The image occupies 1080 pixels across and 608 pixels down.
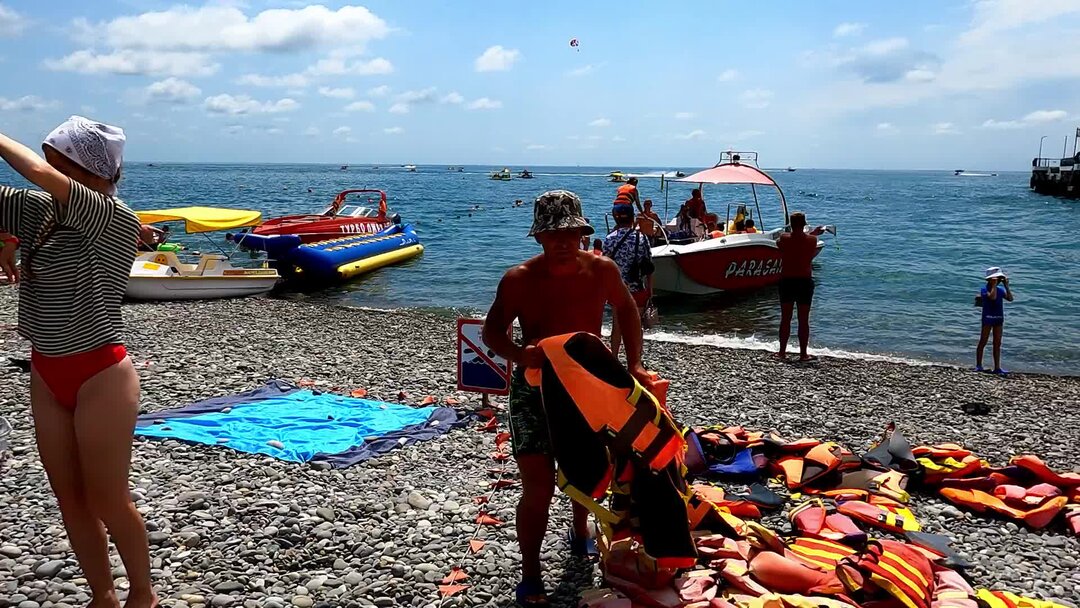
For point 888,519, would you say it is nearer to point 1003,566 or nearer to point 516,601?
point 1003,566

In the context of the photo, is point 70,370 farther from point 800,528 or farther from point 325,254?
point 325,254

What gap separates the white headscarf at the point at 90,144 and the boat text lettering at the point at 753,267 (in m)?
16.3

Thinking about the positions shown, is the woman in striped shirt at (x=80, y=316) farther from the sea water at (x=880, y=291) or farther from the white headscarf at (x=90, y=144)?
the sea water at (x=880, y=291)

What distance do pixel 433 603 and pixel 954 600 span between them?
2535 mm

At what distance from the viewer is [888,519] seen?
4.93 m

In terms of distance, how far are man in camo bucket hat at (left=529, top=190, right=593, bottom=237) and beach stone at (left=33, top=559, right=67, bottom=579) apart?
292cm

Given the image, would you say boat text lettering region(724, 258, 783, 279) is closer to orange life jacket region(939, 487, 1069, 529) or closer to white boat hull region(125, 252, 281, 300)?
white boat hull region(125, 252, 281, 300)

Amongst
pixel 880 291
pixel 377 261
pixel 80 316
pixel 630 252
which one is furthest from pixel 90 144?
pixel 880 291

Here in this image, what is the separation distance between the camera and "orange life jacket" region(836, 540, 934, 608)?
366cm

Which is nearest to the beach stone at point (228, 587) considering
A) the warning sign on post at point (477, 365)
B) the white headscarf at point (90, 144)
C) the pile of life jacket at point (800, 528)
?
the pile of life jacket at point (800, 528)

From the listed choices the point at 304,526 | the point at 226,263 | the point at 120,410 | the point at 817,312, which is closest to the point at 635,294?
the point at 304,526

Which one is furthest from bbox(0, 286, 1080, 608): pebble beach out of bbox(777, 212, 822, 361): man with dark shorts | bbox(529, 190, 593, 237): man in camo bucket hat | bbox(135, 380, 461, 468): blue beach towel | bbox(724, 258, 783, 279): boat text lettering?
bbox(724, 258, 783, 279): boat text lettering

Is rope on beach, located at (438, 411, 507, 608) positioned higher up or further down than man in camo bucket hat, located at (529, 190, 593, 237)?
further down

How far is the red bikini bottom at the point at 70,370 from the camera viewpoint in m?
2.92
